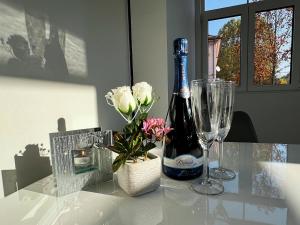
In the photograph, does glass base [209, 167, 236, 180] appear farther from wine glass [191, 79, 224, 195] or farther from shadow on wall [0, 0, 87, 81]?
shadow on wall [0, 0, 87, 81]

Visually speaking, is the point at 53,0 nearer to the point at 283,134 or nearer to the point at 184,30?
the point at 184,30

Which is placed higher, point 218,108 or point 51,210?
point 218,108

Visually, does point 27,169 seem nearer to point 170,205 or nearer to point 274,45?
point 170,205

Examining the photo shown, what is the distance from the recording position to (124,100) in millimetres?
512

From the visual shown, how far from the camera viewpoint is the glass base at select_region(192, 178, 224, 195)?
55cm

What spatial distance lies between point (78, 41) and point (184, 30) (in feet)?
4.56

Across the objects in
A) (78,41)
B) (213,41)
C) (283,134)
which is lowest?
(283,134)

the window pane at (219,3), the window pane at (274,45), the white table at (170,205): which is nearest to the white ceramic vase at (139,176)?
the white table at (170,205)

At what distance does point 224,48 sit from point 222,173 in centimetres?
209

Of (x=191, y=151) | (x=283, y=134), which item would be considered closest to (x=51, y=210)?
(x=191, y=151)

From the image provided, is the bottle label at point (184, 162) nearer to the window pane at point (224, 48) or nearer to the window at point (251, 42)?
the window at point (251, 42)

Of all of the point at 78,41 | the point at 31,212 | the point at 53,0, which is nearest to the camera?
the point at 31,212

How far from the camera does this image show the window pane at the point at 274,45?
2.19 m

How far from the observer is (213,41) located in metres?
2.46
